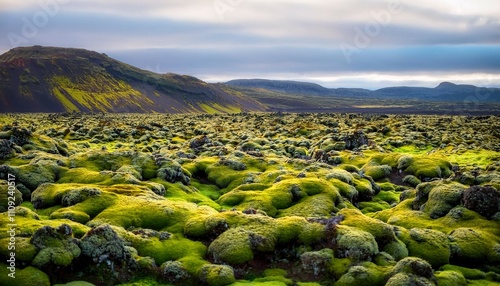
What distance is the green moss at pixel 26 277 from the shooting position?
1672 cm

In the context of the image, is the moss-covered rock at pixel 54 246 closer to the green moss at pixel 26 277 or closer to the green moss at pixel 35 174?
the green moss at pixel 26 277

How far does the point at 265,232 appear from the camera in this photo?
2241 centimetres

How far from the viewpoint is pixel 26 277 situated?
55.9 feet

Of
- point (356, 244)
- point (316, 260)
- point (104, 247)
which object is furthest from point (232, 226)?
point (104, 247)

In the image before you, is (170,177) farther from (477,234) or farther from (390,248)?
(477,234)

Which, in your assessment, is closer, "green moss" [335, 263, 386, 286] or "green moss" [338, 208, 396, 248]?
"green moss" [335, 263, 386, 286]

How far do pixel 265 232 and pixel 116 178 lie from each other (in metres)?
15.9

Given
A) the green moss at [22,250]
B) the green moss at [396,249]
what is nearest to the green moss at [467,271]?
the green moss at [396,249]

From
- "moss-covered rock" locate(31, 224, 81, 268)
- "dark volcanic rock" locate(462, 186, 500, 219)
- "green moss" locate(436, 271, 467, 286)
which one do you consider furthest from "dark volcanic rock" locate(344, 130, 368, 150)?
"moss-covered rock" locate(31, 224, 81, 268)

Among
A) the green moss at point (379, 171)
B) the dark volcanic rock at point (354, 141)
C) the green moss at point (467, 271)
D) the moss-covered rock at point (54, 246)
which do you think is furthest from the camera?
the dark volcanic rock at point (354, 141)

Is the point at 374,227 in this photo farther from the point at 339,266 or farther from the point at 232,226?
the point at 232,226

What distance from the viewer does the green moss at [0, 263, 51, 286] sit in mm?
16719

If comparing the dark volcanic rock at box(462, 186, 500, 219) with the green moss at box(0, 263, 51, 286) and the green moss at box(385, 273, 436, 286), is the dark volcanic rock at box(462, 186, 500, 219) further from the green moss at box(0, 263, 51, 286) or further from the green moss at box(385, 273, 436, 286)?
the green moss at box(0, 263, 51, 286)

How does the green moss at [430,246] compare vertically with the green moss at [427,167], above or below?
below
